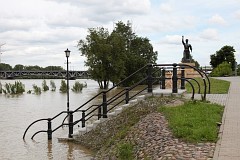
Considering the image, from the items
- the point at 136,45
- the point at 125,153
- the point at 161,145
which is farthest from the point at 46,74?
the point at 161,145

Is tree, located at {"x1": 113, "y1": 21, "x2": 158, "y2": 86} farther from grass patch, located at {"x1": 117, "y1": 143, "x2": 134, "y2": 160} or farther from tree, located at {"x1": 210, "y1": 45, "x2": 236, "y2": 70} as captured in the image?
grass patch, located at {"x1": 117, "y1": 143, "x2": 134, "y2": 160}

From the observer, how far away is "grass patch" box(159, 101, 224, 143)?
8805 mm

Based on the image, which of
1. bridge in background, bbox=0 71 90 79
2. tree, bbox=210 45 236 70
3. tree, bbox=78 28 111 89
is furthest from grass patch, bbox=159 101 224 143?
bridge in background, bbox=0 71 90 79

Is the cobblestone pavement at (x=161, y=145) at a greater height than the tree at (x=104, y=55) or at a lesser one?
lesser

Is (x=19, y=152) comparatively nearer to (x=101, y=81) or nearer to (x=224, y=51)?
(x=101, y=81)

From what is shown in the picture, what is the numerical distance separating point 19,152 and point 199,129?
733 centimetres

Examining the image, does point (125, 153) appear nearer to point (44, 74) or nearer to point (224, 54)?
point (224, 54)

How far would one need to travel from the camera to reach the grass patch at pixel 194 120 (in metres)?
8.80

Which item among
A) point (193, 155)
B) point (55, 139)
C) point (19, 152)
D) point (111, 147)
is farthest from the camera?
point (55, 139)

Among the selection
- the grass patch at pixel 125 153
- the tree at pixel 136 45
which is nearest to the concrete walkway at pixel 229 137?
the grass patch at pixel 125 153

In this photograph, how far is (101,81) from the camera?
73062 millimetres

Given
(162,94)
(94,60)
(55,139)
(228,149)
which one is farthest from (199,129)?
(94,60)

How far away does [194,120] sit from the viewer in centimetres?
1017

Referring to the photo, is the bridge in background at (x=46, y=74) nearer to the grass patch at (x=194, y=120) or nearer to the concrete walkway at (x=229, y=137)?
the grass patch at (x=194, y=120)
